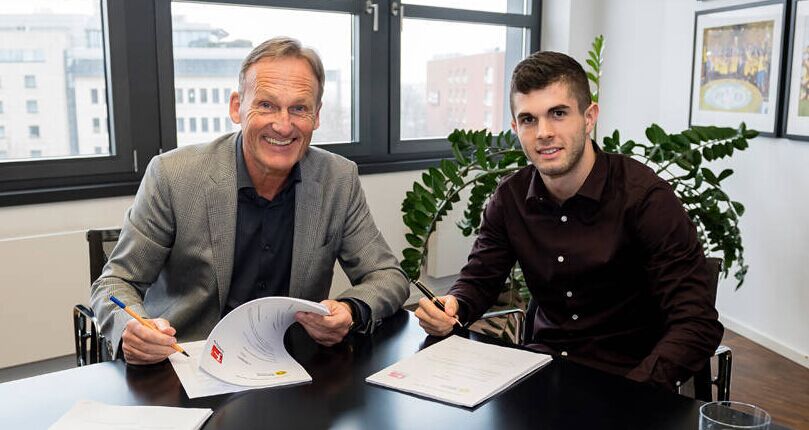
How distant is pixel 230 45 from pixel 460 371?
277 centimetres

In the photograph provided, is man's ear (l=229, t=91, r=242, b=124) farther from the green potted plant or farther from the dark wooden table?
the green potted plant

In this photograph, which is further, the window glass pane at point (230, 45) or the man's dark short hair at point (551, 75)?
the window glass pane at point (230, 45)

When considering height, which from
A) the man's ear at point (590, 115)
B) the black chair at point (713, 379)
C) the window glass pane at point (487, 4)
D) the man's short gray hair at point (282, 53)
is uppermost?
the window glass pane at point (487, 4)

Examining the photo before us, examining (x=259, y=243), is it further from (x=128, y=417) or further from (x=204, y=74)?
(x=204, y=74)

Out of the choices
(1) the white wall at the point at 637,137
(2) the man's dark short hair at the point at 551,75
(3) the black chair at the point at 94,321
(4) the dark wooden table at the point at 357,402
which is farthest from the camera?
(1) the white wall at the point at 637,137

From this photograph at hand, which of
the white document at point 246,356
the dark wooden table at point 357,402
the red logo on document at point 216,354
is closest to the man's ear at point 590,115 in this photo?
the dark wooden table at point 357,402

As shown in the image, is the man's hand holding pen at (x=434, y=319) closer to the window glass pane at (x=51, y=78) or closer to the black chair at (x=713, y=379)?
the black chair at (x=713, y=379)

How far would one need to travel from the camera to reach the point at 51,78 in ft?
10.6

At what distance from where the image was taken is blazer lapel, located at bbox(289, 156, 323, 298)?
71.8 inches

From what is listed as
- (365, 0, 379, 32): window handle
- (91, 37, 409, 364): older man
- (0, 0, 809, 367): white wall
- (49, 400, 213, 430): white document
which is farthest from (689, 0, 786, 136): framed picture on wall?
(49, 400, 213, 430): white document

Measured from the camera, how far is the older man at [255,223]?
175cm

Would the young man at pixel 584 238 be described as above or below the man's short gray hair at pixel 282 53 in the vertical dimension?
below

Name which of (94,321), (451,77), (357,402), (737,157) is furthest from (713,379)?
(451,77)

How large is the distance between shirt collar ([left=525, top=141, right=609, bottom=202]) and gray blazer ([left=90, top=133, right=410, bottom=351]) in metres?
0.40
